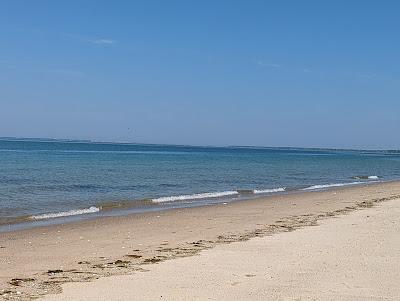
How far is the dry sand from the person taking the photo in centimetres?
739

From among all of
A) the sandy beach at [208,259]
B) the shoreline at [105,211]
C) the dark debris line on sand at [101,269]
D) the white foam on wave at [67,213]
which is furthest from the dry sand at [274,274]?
the white foam on wave at [67,213]

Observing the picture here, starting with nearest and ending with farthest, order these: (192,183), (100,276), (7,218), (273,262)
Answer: (100,276) < (273,262) < (7,218) < (192,183)

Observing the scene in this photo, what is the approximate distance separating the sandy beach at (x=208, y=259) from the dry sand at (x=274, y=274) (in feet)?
0.05

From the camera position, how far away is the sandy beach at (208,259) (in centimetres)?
760

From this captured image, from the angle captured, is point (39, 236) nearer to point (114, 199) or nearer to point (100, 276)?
point (100, 276)

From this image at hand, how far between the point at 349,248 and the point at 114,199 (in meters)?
14.9

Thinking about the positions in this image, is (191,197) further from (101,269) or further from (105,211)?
(101,269)

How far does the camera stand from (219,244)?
11.6 metres

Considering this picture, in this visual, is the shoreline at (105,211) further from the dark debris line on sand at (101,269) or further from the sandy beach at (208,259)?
the dark debris line on sand at (101,269)

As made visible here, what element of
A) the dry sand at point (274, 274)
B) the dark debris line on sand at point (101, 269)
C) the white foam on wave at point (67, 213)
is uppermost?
the dry sand at point (274, 274)

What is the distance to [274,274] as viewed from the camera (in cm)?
852

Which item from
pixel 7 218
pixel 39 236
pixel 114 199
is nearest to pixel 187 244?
pixel 39 236

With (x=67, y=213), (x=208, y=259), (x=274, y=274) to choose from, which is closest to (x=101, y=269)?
(x=208, y=259)

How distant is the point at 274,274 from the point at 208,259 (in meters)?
1.55
